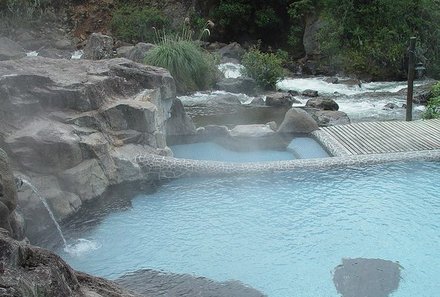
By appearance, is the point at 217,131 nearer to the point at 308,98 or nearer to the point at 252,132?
the point at 252,132

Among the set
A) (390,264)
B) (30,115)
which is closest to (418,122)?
(390,264)

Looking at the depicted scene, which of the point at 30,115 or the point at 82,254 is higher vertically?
the point at 30,115

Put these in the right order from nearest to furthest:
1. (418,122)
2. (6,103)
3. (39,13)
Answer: (6,103)
(418,122)
(39,13)

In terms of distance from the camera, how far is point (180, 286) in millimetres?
4270

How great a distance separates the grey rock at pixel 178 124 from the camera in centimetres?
869

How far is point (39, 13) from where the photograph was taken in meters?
20.8

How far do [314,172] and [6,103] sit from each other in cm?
363

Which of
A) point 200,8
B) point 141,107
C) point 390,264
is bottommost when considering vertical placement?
point 390,264

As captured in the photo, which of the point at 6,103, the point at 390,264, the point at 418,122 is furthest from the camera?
the point at 418,122

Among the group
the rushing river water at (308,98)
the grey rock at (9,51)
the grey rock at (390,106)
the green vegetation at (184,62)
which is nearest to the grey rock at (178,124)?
the rushing river water at (308,98)

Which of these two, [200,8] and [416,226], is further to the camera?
[200,8]

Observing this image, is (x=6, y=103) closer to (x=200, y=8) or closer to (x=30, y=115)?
(x=30, y=115)

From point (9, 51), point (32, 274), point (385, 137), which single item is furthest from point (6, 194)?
point (9, 51)

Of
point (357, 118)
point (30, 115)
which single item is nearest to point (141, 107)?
point (30, 115)
